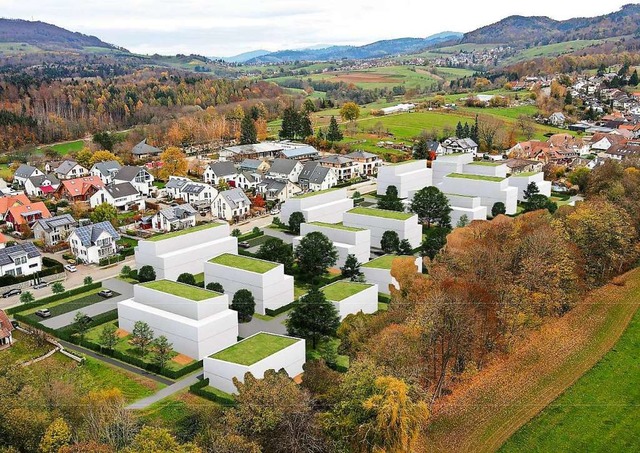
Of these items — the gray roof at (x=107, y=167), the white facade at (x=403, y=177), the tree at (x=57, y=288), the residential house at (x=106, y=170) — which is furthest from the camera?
the gray roof at (x=107, y=167)

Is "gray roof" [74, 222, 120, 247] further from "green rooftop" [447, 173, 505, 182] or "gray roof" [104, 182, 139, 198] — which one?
"green rooftop" [447, 173, 505, 182]

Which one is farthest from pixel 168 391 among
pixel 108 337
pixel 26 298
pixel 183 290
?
pixel 26 298

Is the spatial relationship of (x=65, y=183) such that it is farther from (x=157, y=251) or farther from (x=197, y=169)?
(x=157, y=251)

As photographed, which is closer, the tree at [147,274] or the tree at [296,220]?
the tree at [147,274]

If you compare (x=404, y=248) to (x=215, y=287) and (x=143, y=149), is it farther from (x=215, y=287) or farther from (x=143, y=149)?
(x=143, y=149)

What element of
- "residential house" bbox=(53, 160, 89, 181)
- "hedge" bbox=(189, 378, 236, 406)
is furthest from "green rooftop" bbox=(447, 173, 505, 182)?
"residential house" bbox=(53, 160, 89, 181)

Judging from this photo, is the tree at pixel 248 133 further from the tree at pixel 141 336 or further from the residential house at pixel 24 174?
the tree at pixel 141 336

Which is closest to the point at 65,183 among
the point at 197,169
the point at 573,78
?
the point at 197,169

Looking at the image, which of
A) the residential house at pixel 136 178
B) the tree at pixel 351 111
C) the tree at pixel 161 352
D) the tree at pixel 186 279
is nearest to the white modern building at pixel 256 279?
the tree at pixel 186 279
